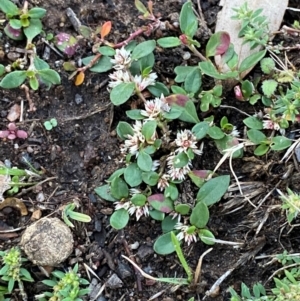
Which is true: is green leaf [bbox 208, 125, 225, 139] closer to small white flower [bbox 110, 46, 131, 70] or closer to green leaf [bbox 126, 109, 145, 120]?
green leaf [bbox 126, 109, 145, 120]

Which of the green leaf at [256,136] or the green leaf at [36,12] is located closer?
the green leaf at [256,136]

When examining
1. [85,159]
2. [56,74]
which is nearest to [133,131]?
[85,159]

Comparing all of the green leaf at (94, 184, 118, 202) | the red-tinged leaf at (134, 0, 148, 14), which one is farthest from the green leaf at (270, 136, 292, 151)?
the red-tinged leaf at (134, 0, 148, 14)

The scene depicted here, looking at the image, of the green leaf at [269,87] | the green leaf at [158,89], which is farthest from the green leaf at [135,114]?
the green leaf at [269,87]

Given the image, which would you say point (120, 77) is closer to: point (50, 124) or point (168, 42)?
point (168, 42)

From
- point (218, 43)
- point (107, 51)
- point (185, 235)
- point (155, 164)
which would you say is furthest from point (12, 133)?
point (218, 43)

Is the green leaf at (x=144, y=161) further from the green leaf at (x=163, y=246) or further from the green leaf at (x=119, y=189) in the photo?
the green leaf at (x=163, y=246)
